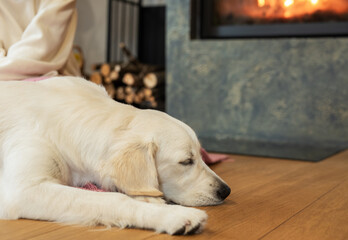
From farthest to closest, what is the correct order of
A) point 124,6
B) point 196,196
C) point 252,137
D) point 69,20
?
point 124,6, point 252,137, point 69,20, point 196,196

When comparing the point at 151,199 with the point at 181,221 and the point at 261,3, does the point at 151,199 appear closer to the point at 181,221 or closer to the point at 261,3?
the point at 181,221

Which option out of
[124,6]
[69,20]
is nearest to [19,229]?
[69,20]

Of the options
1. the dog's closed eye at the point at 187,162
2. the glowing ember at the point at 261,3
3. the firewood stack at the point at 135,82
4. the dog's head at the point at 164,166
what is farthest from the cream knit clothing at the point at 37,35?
the firewood stack at the point at 135,82

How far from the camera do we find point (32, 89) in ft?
5.72

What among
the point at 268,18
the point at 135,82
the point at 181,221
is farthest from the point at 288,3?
the point at 181,221

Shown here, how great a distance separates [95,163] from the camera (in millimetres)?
1579

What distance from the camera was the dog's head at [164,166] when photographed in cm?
Result: 152

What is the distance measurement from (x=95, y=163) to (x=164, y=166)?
0.22m

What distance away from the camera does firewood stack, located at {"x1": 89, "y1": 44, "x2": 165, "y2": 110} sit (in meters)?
4.68

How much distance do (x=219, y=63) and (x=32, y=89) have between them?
2.28m

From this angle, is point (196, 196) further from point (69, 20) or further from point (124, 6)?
point (124, 6)

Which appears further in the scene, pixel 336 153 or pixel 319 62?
pixel 319 62

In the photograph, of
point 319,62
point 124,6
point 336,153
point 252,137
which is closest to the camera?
point 336,153

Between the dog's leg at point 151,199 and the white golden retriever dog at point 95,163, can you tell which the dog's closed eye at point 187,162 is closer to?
the white golden retriever dog at point 95,163
